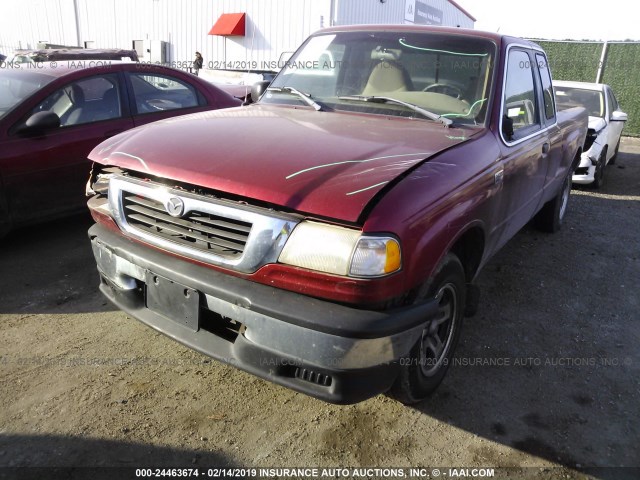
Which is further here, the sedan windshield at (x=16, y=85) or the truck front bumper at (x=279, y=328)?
the sedan windshield at (x=16, y=85)

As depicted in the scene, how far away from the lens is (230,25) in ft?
70.2

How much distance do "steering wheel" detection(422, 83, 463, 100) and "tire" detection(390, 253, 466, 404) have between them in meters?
1.22

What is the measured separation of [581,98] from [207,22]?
61.2 ft

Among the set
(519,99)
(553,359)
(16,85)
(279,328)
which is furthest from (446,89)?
(16,85)

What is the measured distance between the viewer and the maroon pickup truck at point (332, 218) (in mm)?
2027

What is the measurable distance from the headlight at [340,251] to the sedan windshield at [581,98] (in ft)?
25.4

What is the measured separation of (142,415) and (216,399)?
1.22 ft

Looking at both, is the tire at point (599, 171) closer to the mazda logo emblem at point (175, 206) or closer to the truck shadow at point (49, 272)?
the truck shadow at point (49, 272)

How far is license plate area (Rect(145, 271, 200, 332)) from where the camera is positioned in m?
2.28

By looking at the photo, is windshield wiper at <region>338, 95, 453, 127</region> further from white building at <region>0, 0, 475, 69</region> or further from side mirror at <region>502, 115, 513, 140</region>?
white building at <region>0, 0, 475, 69</region>

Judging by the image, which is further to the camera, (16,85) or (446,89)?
(16,85)

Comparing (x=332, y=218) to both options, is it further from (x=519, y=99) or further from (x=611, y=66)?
(x=611, y=66)

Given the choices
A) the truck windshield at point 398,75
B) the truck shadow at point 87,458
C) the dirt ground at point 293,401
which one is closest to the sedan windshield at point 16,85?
the dirt ground at point 293,401

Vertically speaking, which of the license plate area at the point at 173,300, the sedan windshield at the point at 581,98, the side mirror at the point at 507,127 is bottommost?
the license plate area at the point at 173,300
